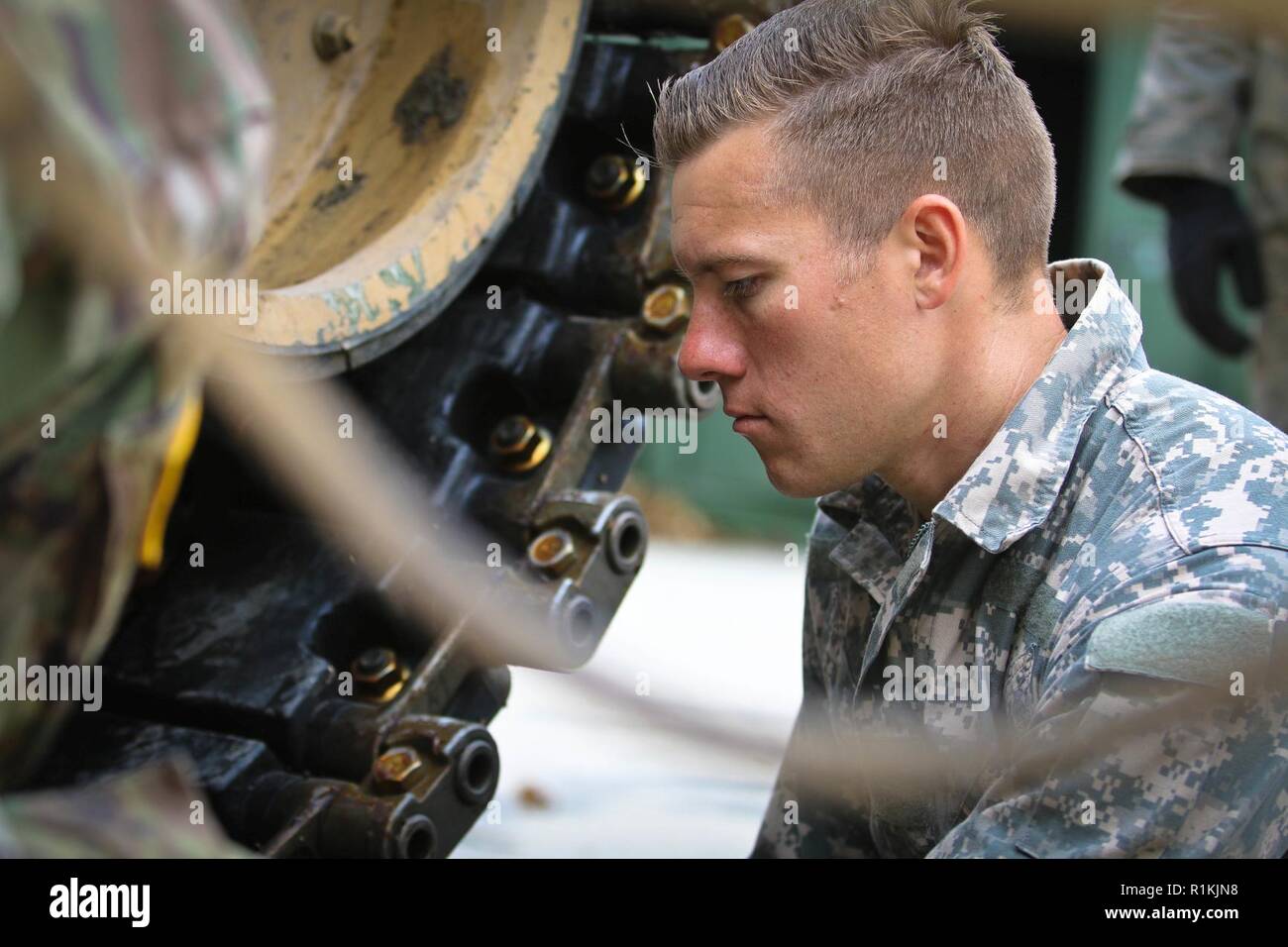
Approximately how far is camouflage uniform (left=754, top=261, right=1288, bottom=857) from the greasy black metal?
1.41 ft

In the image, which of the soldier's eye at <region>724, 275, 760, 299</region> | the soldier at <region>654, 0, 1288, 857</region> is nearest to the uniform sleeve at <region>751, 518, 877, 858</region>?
the soldier at <region>654, 0, 1288, 857</region>

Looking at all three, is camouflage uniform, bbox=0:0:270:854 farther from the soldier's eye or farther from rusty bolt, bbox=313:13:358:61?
rusty bolt, bbox=313:13:358:61

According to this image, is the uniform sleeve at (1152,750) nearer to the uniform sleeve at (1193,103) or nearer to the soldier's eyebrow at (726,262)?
the soldier's eyebrow at (726,262)

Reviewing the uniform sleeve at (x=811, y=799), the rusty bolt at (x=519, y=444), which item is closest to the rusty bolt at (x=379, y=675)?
the rusty bolt at (x=519, y=444)

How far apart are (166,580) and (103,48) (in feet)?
5.06

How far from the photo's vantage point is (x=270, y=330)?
1.97 meters

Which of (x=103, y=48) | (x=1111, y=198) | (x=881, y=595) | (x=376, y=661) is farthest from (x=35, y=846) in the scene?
(x=1111, y=198)

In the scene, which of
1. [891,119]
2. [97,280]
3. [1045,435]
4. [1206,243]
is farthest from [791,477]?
[1206,243]

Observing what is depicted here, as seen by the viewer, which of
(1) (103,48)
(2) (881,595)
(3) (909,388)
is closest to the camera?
(1) (103,48)

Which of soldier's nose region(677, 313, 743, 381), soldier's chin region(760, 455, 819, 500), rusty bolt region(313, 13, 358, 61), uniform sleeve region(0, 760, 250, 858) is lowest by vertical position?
uniform sleeve region(0, 760, 250, 858)

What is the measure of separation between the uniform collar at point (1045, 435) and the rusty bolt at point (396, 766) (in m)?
0.77

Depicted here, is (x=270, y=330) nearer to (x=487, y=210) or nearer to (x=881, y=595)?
(x=487, y=210)

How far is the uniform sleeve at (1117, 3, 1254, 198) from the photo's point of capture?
4.07 metres

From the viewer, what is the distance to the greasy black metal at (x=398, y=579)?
2105 millimetres
